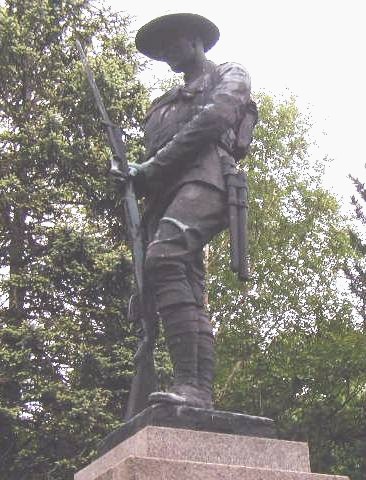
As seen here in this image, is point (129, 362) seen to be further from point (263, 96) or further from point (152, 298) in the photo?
point (263, 96)

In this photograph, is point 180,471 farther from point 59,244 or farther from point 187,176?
point 59,244

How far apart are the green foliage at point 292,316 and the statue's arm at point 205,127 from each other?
11.9 m

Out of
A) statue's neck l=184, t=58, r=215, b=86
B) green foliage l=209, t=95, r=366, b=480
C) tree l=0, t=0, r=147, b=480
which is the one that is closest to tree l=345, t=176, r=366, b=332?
green foliage l=209, t=95, r=366, b=480

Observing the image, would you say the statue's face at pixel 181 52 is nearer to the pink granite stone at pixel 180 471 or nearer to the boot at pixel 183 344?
the boot at pixel 183 344

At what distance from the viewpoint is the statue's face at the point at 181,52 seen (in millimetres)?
6113

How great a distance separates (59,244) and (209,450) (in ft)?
35.2

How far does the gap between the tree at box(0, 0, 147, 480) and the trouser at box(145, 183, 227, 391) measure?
318 inches

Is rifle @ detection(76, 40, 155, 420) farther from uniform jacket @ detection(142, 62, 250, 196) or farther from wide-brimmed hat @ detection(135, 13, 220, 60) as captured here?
wide-brimmed hat @ detection(135, 13, 220, 60)

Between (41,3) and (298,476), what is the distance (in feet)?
48.6

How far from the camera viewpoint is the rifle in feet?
17.7

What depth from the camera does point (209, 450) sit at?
4609 millimetres

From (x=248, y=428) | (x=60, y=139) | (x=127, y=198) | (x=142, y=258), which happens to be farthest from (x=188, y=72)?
(x=60, y=139)

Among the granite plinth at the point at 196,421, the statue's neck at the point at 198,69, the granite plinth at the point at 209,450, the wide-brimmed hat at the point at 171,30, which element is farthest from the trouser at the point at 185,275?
the wide-brimmed hat at the point at 171,30

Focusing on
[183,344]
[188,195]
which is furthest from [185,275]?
[188,195]
